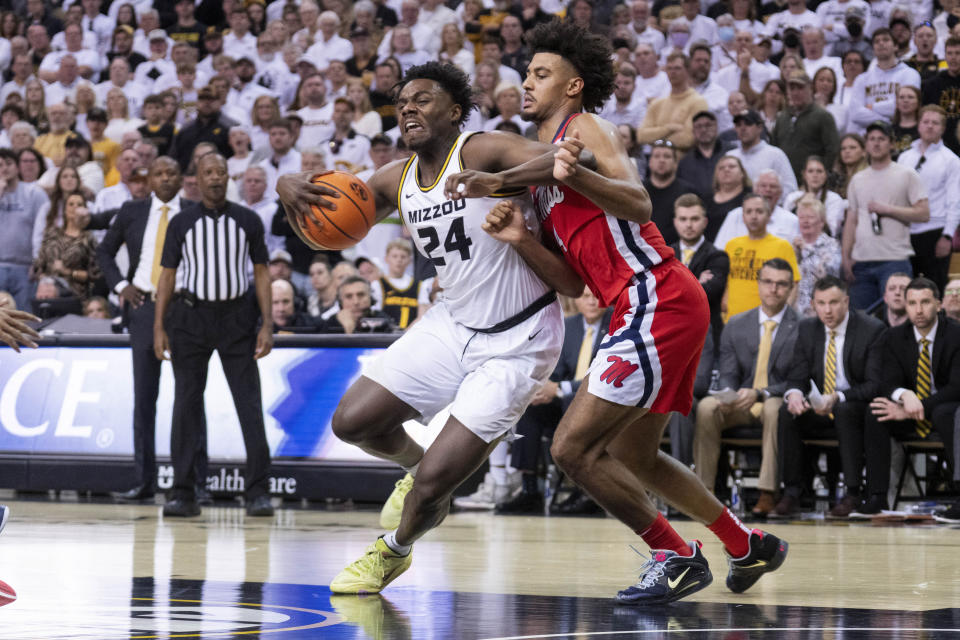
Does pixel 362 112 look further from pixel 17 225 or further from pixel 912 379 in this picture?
pixel 912 379

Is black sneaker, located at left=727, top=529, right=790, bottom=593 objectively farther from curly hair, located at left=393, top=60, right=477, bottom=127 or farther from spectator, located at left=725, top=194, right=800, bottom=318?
spectator, located at left=725, top=194, right=800, bottom=318

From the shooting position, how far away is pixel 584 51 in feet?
15.4

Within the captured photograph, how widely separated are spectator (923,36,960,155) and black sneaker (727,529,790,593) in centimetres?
701

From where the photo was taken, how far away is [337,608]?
4.27 meters

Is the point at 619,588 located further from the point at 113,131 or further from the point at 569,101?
the point at 113,131

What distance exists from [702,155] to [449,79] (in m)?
6.64

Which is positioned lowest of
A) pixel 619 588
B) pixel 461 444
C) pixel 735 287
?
pixel 619 588

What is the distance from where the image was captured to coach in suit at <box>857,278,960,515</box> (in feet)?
27.5

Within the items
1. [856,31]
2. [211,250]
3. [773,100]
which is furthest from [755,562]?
[856,31]

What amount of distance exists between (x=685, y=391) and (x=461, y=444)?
800 mm

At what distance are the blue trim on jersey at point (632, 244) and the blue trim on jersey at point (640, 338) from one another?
4cm

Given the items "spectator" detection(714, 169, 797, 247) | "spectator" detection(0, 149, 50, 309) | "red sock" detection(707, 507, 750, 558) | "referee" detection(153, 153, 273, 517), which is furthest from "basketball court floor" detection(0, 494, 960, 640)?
"spectator" detection(0, 149, 50, 309)

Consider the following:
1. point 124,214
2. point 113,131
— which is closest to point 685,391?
point 124,214

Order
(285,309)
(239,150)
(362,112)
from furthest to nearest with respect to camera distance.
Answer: (362,112), (239,150), (285,309)
